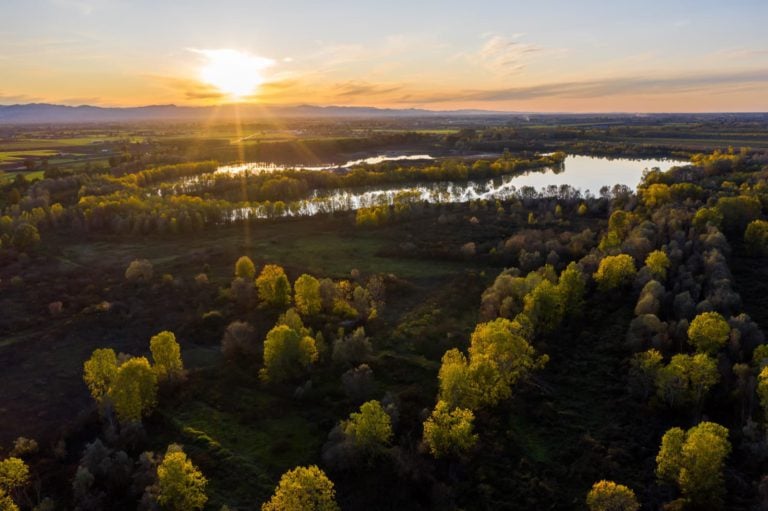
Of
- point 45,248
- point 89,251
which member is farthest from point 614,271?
point 45,248

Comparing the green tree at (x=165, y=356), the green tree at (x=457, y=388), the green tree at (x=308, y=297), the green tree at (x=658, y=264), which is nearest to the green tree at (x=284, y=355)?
the green tree at (x=165, y=356)

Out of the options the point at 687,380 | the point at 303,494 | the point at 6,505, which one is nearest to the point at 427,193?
the point at 687,380

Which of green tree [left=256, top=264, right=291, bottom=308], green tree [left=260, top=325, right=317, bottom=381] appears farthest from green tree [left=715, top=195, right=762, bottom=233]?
green tree [left=260, top=325, right=317, bottom=381]

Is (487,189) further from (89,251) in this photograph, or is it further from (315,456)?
(315,456)

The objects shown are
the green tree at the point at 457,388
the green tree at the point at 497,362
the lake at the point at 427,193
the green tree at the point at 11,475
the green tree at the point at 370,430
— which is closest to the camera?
the green tree at the point at 11,475

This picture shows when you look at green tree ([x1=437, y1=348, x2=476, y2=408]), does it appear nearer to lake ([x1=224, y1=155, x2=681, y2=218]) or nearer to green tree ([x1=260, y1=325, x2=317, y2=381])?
green tree ([x1=260, y1=325, x2=317, y2=381])

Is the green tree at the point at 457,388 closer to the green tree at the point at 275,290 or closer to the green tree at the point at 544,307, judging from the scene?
the green tree at the point at 544,307
